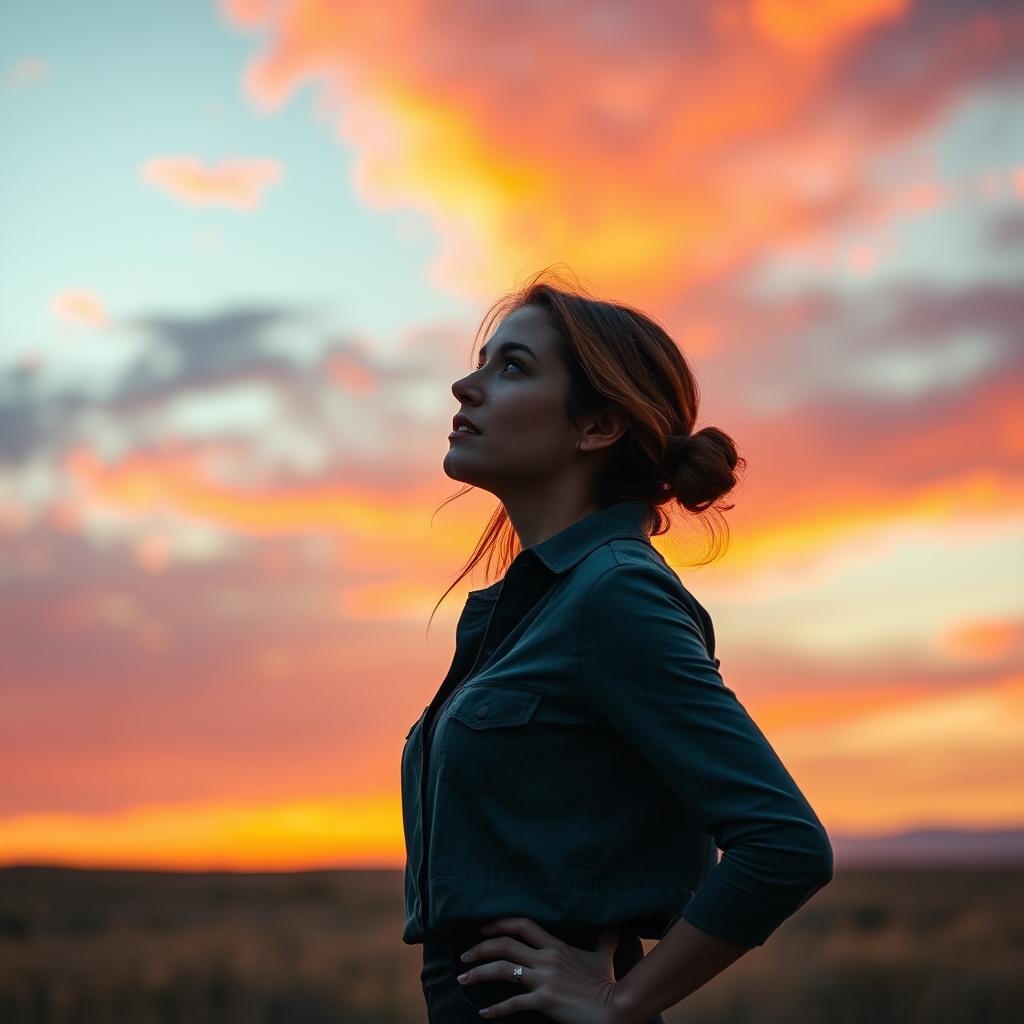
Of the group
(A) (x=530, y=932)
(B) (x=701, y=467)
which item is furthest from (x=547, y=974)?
(B) (x=701, y=467)

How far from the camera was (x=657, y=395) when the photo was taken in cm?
288

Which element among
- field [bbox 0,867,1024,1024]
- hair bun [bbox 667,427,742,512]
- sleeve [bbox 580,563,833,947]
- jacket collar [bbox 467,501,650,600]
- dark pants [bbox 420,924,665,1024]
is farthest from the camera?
field [bbox 0,867,1024,1024]

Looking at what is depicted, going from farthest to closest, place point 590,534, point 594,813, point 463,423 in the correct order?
1. point 463,423
2. point 590,534
3. point 594,813

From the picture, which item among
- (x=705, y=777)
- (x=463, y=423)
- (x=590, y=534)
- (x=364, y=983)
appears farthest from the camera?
(x=364, y=983)

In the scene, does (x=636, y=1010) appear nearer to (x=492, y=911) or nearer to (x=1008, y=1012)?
(x=492, y=911)

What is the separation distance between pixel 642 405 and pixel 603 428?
0.09 meters

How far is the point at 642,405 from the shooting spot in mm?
2799

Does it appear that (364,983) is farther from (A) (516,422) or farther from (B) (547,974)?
(B) (547,974)

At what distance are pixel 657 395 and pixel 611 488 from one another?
0.21m

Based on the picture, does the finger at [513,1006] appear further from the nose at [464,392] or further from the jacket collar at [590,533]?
the nose at [464,392]

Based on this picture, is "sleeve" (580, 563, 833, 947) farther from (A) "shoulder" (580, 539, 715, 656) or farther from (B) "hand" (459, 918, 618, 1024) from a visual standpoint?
(B) "hand" (459, 918, 618, 1024)

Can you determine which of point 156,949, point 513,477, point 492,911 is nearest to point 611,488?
point 513,477

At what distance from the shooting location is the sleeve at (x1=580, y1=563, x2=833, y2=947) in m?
2.22

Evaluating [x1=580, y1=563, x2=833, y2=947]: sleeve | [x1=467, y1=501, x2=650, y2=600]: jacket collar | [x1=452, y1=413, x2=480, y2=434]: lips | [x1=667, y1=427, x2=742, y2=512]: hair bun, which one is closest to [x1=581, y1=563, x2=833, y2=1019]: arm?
[x1=580, y1=563, x2=833, y2=947]: sleeve
